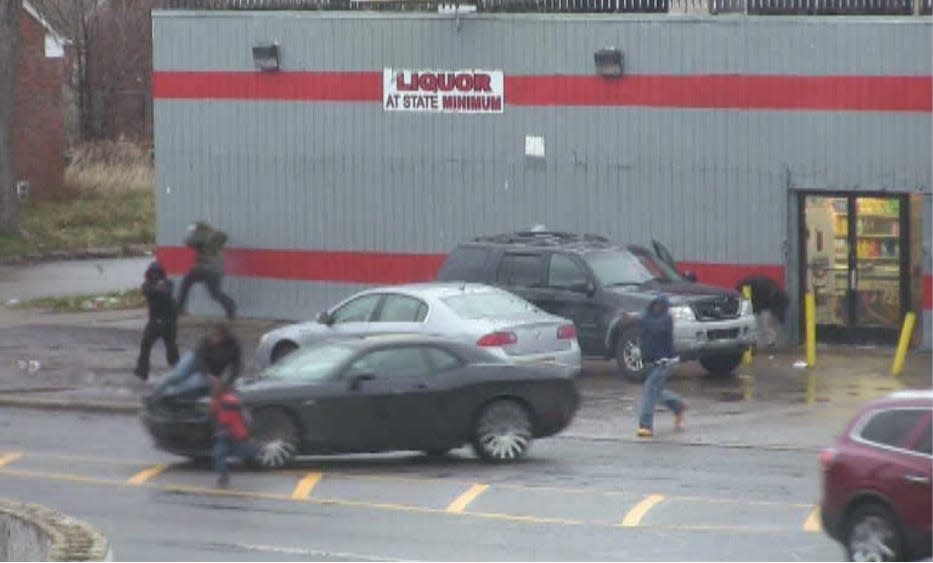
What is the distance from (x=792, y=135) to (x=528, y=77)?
4536 millimetres

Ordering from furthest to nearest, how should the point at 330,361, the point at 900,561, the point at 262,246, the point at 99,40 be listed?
the point at 99,40, the point at 262,246, the point at 330,361, the point at 900,561

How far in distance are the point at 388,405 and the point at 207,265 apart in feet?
44.0

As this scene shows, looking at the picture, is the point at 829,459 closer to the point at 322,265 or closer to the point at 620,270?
the point at 620,270

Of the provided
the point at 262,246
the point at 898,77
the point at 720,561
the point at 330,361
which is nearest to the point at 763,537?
the point at 720,561

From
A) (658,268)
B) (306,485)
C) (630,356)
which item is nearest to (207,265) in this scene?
(658,268)

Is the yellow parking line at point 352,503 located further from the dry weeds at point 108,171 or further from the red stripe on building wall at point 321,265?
the dry weeds at point 108,171

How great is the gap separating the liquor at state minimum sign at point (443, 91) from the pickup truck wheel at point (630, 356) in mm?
6453

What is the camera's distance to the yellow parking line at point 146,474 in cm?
2189

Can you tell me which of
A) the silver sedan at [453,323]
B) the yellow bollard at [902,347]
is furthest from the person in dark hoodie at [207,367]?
the yellow bollard at [902,347]

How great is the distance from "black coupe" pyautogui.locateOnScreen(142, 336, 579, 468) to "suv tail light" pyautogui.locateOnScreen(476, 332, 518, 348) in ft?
11.9

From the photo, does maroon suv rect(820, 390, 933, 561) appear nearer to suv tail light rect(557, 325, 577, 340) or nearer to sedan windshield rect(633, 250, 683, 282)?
suv tail light rect(557, 325, 577, 340)

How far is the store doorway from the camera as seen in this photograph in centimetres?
3123

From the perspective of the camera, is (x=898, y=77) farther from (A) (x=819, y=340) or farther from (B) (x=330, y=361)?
(B) (x=330, y=361)

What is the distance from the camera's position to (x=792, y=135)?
31.7m
